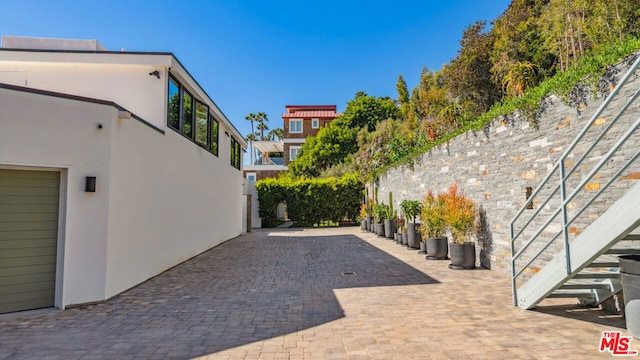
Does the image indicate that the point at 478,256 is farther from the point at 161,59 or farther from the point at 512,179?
the point at 161,59

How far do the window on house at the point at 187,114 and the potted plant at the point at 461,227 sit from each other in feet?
24.2

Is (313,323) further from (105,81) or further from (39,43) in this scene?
(39,43)

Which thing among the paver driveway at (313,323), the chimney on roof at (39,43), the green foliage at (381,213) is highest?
the chimney on roof at (39,43)

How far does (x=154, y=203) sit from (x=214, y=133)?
6104 mm

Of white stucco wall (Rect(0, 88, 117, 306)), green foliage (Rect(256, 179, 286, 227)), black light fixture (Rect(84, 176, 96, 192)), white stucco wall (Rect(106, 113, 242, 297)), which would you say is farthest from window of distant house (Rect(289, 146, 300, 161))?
black light fixture (Rect(84, 176, 96, 192))

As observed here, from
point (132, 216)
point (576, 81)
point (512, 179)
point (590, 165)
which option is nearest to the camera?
point (590, 165)

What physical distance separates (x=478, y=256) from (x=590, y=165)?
155 inches

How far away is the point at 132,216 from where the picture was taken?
6715 mm

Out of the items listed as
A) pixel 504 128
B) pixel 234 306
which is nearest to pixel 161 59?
pixel 234 306

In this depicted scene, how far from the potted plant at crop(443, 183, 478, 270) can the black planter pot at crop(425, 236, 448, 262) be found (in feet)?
2.51

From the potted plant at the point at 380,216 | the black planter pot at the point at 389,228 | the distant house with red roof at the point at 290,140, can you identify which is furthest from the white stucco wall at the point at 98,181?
the distant house with red roof at the point at 290,140

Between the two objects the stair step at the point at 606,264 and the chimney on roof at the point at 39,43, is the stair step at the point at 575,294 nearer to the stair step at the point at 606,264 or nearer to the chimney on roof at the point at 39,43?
the stair step at the point at 606,264

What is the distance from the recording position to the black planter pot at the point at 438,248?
30.9 feet

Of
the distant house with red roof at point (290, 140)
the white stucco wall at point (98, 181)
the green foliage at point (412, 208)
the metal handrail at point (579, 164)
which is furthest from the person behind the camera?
the distant house with red roof at point (290, 140)
